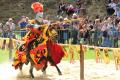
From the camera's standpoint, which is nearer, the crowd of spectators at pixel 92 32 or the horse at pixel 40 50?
the horse at pixel 40 50

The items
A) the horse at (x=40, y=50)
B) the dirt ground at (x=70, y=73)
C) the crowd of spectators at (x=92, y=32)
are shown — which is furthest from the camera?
the crowd of spectators at (x=92, y=32)

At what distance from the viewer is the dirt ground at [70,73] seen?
14.4 metres

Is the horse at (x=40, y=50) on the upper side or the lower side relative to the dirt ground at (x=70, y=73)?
upper

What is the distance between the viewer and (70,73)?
15.4 metres

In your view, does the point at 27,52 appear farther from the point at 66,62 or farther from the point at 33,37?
the point at 66,62

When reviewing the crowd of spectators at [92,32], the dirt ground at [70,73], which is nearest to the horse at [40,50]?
the dirt ground at [70,73]

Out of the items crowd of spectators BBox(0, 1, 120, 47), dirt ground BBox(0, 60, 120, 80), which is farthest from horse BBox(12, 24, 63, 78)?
crowd of spectators BBox(0, 1, 120, 47)

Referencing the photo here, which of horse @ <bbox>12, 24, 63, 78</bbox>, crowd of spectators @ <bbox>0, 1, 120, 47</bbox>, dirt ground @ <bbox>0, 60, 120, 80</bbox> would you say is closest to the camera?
dirt ground @ <bbox>0, 60, 120, 80</bbox>

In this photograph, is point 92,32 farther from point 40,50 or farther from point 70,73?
point 40,50

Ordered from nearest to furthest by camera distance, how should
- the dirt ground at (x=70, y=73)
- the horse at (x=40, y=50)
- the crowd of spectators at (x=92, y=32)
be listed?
the dirt ground at (x=70, y=73) → the horse at (x=40, y=50) → the crowd of spectators at (x=92, y=32)

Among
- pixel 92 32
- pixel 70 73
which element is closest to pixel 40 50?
pixel 70 73

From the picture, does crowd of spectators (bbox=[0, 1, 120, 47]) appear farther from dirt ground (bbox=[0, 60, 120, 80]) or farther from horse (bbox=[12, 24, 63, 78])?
horse (bbox=[12, 24, 63, 78])

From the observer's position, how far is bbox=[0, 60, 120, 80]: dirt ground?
47.3 ft

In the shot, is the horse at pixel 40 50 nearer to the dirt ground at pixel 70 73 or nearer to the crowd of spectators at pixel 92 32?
the dirt ground at pixel 70 73
